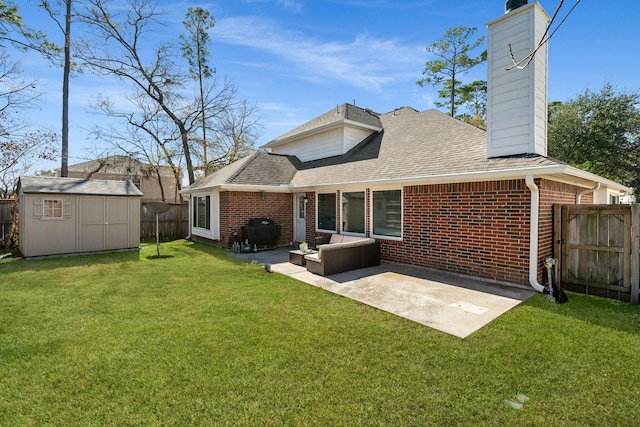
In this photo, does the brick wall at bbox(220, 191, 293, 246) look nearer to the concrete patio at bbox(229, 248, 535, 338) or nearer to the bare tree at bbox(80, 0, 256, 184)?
the concrete patio at bbox(229, 248, 535, 338)

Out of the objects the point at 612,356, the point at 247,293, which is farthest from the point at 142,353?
the point at 612,356

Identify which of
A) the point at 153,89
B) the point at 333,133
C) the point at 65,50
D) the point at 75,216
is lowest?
the point at 75,216

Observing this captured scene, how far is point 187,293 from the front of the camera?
18.9ft

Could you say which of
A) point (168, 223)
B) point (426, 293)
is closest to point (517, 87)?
point (426, 293)

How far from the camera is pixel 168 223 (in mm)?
15195

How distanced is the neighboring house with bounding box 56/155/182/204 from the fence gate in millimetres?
16840

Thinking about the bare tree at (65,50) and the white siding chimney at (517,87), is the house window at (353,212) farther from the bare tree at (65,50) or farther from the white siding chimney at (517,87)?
the bare tree at (65,50)

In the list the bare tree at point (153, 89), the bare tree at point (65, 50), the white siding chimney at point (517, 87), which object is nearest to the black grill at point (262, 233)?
the white siding chimney at point (517, 87)

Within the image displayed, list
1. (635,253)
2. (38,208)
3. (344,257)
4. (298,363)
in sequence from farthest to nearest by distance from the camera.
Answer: (38,208) < (344,257) < (635,253) < (298,363)

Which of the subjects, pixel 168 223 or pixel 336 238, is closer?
pixel 336 238

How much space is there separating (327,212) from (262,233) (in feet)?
8.15

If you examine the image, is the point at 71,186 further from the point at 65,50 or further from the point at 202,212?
the point at 65,50

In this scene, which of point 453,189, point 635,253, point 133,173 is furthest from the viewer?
point 133,173

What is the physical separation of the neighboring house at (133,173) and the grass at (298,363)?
13875 millimetres
